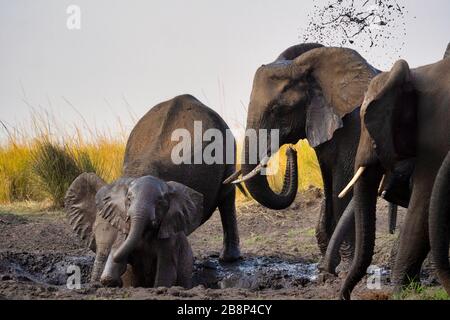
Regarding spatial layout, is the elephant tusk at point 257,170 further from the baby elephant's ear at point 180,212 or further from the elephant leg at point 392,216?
the elephant leg at point 392,216

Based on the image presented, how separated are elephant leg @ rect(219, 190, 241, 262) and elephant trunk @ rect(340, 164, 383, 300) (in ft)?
14.2

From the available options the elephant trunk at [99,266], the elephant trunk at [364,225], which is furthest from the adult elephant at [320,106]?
the elephant trunk at [364,225]

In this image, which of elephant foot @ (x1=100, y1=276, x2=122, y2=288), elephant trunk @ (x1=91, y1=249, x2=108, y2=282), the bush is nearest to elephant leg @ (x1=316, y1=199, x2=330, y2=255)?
elephant trunk @ (x1=91, y1=249, x2=108, y2=282)

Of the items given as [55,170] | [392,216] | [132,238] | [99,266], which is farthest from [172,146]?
[55,170]

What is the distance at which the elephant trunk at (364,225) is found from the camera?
670 cm

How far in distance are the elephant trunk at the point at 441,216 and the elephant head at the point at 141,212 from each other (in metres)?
2.96

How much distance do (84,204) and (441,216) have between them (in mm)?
4779

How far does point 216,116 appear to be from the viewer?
10.8 metres

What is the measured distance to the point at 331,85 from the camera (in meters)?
9.48

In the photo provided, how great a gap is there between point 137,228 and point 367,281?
179 centimetres

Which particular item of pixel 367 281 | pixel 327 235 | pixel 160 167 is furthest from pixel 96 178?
pixel 367 281

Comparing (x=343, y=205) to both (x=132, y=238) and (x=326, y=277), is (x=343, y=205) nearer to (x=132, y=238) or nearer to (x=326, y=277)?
(x=326, y=277)

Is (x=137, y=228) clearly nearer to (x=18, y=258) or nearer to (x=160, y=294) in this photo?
(x=160, y=294)
